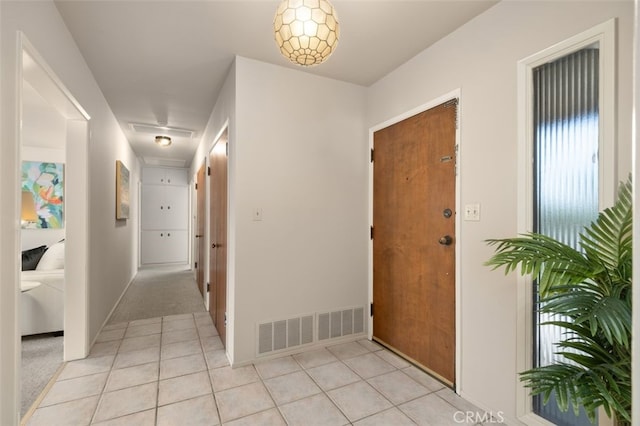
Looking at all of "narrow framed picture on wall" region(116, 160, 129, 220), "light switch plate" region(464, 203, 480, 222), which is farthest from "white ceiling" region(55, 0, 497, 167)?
"light switch plate" region(464, 203, 480, 222)

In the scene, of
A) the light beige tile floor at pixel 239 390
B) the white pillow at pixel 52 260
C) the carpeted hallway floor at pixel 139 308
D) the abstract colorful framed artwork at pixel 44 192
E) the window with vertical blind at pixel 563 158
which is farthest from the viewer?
the abstract colorful framed artwork at pixel 44 192

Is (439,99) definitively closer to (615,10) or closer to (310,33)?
(615,10)

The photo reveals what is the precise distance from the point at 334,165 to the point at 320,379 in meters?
1.75

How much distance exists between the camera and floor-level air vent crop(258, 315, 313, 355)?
241cm

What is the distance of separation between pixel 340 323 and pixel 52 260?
3370 mm

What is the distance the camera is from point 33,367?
224 cm

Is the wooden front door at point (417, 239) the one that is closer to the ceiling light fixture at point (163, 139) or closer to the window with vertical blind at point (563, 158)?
the window with vertical blind at point (563, 158)

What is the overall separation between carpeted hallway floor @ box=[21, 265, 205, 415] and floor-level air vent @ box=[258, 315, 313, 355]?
1.45 meters

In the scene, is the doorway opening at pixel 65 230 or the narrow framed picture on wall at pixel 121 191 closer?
the doorway opening at pixel 65 230

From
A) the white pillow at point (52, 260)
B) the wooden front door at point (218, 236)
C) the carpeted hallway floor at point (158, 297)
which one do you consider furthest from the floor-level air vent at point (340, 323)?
the white pillow at point (52, 260)

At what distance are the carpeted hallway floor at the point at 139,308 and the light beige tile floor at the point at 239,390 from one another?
0.13 m

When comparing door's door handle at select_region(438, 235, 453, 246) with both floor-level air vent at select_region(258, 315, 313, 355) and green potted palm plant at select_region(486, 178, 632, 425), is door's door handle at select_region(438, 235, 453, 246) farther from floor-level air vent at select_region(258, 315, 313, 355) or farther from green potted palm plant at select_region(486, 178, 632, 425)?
floor-level air vent at select_region(258, 315, 313, 355)

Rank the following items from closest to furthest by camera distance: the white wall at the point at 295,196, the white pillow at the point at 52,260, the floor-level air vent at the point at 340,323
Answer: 1. the white wall at the point at 295,196
2. the floor-level air vent at the point at 340,323
3. the white pillow at the point at 52,260

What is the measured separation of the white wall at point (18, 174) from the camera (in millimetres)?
1276
